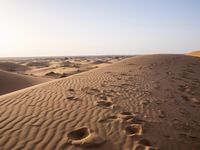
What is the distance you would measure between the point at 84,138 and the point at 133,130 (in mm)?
1047

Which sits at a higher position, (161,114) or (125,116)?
(125,116)

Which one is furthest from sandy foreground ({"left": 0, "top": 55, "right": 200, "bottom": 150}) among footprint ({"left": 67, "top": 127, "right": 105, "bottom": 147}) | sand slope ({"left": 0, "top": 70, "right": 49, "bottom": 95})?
sand slope ({"left": 0, "top": 70, "right": 49, "bottom": 95})

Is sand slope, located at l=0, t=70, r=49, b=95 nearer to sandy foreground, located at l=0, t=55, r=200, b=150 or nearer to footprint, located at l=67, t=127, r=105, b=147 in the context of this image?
sandy foreground, located at l=0, t=55, r=200, b=150

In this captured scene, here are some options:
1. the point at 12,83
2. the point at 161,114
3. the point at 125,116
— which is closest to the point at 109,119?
the point at 125,116

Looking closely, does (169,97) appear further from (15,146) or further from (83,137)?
(15,146)

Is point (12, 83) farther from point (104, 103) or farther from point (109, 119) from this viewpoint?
point (109, 119)

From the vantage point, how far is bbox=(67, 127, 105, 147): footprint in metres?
3.52

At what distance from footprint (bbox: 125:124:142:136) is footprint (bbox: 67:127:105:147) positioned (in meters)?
0.64

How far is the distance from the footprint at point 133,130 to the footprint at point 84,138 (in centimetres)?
64

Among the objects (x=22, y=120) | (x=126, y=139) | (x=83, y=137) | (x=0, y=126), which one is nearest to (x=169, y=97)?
(x=126, y=139)

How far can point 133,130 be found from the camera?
4.18 meters

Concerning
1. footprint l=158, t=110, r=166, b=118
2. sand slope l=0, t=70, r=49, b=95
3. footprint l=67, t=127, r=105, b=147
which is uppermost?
footprint l=67, t=127, r=105, b=147

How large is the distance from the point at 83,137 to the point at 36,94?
9.82ft

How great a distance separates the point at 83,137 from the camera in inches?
148
